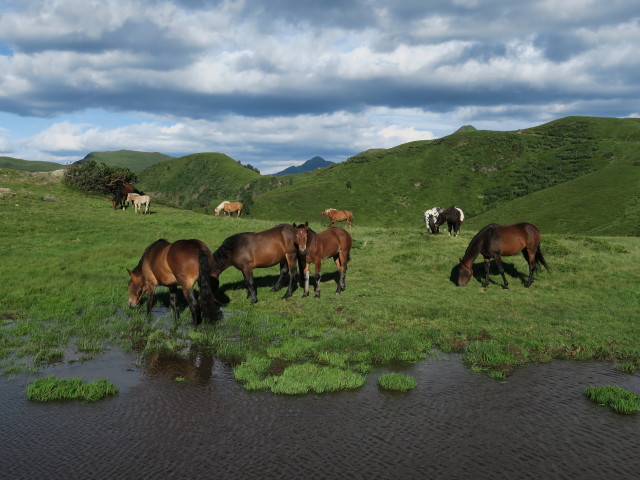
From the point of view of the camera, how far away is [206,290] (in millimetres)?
12156

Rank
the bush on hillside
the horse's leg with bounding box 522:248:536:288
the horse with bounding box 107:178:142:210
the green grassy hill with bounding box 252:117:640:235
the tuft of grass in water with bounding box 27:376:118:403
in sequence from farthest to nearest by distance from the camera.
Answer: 1. the green grassy hill with bounding box 252:117:640:235
2. the bush on hillside
3. the horse with bounding box 107:178:142:210
4. the horse's leg with bounding box 522:248:536:288
5. the tuft of grass in water with bounding box 27:376:118:403

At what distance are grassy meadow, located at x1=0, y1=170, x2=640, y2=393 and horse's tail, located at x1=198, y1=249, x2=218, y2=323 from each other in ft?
1.34

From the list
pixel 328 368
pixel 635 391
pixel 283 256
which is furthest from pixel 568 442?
pixel 283 256

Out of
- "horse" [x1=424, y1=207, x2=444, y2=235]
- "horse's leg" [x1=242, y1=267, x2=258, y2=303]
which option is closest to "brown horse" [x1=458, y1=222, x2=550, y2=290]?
"horse's leg" [x1=242, y1=267, x2=258, y2=303]

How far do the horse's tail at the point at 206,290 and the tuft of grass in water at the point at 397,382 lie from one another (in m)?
6.03

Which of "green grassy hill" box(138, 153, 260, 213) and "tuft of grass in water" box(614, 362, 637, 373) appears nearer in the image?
"tuft of grass in water" box(614, 362, 637, 373)

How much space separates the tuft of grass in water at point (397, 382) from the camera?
798cm

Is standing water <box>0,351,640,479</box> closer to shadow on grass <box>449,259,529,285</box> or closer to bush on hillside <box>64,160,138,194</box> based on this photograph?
shadow on grass <box>449,259,529,285</box>

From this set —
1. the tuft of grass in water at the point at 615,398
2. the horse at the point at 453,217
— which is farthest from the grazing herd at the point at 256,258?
the tuft of grass in water at the point at 615,398

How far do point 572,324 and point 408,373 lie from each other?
645cm

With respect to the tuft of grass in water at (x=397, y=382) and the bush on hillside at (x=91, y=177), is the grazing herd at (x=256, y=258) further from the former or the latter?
the bush on hillside at (x=91, y=177)

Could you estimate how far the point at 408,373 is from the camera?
8820 mm

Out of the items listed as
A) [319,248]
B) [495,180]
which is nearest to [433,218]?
[319,248]

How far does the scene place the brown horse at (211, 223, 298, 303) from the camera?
1563 centimetres
